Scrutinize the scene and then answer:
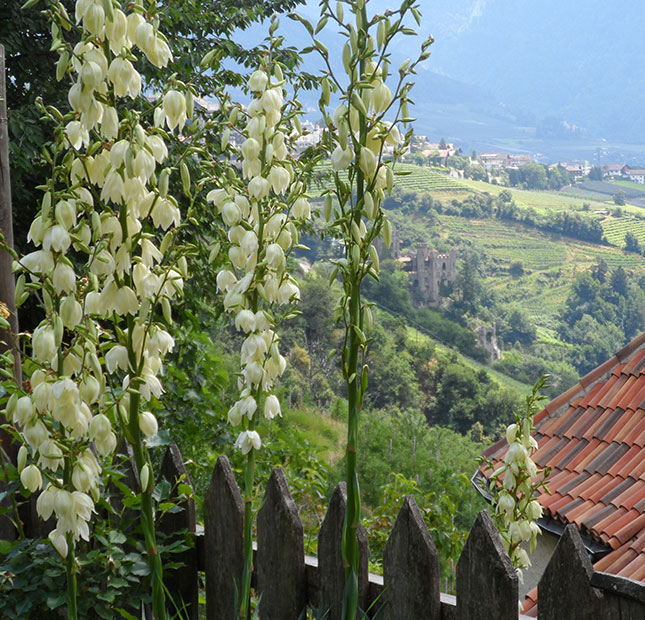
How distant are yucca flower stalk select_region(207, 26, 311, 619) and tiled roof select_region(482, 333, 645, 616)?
81.4 inches

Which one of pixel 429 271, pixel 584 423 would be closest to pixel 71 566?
pixel 584 423

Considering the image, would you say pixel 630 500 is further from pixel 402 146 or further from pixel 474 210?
pixel 474 210

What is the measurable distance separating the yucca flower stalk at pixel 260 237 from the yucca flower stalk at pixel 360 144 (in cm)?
19

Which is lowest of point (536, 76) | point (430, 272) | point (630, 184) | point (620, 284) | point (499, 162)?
point (620, 284)

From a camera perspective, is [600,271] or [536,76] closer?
[600,271]

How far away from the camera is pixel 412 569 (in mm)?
1365

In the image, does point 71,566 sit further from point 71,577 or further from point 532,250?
point 532,250

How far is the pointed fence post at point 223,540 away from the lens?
1.59 m

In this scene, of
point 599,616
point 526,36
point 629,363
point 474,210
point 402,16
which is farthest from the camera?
point 526,36

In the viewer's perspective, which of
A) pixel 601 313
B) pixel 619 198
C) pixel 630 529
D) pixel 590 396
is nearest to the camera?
pixel 630 529

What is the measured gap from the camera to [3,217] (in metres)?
1.61

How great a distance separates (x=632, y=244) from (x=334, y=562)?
218 feet

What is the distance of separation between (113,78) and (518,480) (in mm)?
1138

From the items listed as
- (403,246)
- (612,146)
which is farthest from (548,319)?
(612,146)
